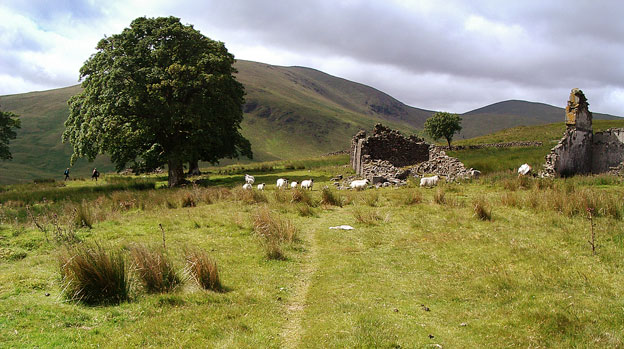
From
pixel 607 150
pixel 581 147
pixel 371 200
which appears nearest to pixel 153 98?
pixel 371 200

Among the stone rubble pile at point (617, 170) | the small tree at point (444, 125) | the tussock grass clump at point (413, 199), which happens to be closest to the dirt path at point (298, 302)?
the tussock grass clump at point (413, 199)

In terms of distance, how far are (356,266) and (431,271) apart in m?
1.51

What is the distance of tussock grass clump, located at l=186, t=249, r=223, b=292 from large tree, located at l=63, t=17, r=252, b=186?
19.5m

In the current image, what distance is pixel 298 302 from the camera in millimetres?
6617

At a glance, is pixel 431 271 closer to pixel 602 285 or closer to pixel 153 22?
pixel 602 285

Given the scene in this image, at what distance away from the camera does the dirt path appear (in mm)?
5305

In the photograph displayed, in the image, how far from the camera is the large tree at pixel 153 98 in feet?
82.3

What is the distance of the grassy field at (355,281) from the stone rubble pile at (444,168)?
8.79 metres

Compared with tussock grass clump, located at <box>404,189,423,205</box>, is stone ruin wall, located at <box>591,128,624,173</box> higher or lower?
higher

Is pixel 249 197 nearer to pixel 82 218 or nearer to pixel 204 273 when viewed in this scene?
pixel 82 218

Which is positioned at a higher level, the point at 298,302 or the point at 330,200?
the point at 330,200

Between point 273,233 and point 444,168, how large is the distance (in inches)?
732

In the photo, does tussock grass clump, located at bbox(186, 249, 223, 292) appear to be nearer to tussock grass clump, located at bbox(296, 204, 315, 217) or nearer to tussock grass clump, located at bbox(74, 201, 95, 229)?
tussock grass clump, located at bbox(74, 201, 95, 229)

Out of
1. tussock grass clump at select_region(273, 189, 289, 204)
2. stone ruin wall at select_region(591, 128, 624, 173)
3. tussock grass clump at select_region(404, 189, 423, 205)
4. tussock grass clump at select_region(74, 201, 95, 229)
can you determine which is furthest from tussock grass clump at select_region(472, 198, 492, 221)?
stone ruin wall at select_region(591, 128, 624, 173)
